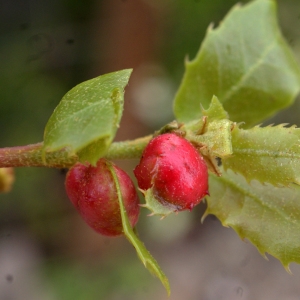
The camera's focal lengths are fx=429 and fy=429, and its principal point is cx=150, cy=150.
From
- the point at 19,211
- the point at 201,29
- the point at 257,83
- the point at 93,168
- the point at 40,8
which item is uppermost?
the point at 93,168

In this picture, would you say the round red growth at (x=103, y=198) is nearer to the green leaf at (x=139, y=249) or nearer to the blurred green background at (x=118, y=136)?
the green leaf at (x=139, y=249)

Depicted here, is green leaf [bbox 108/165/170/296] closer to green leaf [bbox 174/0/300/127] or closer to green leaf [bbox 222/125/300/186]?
green leaf [bbox 222/125/300/186]

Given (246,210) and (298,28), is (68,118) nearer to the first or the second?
(246,210)

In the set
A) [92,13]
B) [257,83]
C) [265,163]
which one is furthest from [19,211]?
[265,163]

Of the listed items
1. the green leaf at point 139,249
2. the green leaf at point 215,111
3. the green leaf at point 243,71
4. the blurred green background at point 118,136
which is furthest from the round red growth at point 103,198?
the blurred green background at point 118,136

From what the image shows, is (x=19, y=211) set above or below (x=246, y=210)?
below

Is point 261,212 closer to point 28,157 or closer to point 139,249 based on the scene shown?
point 139,249

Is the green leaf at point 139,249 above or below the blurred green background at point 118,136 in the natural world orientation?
above
